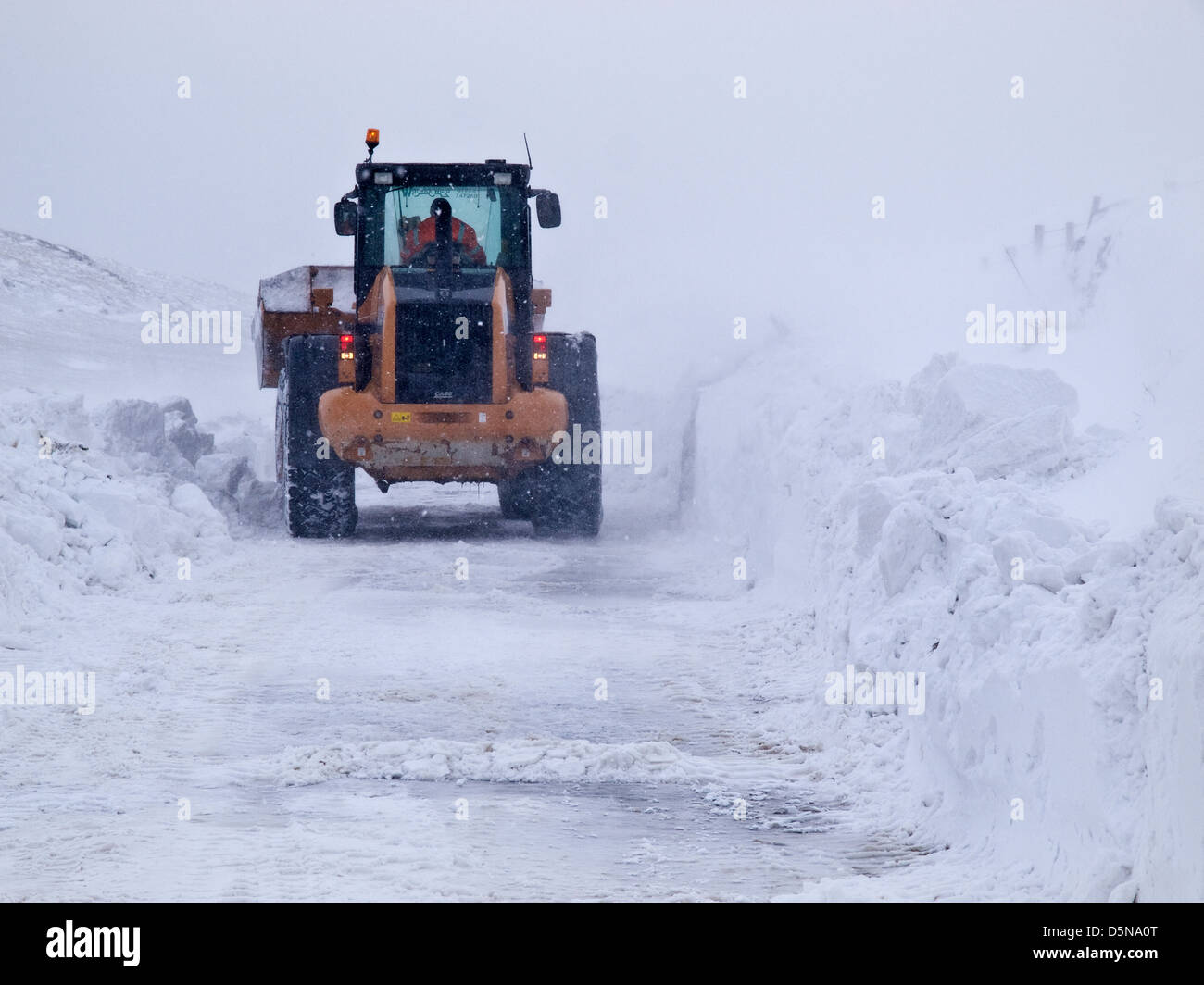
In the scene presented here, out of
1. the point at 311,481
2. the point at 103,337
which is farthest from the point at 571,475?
the point at 103,337

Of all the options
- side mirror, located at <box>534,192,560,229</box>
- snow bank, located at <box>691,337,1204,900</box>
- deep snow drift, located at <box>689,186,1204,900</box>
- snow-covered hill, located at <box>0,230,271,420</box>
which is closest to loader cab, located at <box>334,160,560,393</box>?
side mirror, located at <box>534,192,560,229</box>

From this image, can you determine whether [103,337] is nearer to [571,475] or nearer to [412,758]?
[571,475]

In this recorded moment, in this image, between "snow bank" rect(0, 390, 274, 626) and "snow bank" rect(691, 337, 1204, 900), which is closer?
"snow bank" rect(691, 337, 1204, 900)

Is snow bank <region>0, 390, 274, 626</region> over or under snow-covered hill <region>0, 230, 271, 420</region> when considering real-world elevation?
under

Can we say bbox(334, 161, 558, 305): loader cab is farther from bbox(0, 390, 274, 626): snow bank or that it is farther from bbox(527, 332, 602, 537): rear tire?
bbox(0, 390, 274, 626): snow bank

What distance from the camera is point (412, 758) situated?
221 inches

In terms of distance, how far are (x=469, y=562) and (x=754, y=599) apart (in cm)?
269

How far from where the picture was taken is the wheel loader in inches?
496

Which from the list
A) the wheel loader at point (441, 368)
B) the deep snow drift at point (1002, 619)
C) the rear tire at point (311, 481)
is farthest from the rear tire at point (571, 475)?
the deep snow drift at point (1002, 619)

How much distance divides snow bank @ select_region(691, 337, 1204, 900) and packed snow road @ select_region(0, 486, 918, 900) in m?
0.35

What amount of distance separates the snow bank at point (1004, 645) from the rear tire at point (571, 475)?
12.4 feet

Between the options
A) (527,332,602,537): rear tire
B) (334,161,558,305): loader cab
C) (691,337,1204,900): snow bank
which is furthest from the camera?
(527,332,602,537): rear tire

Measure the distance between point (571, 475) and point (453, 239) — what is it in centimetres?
242
